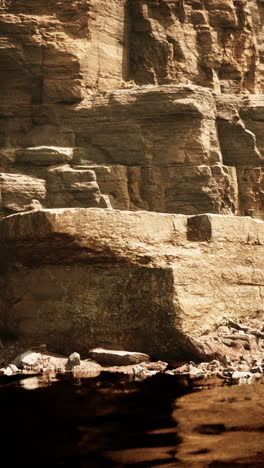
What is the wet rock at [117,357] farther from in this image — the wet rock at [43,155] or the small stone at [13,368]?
the wet rock at [43,155]

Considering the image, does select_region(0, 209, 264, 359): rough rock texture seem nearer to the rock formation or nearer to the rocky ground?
the rock formation

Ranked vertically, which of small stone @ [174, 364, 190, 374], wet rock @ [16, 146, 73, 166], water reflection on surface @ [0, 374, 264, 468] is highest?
wet rock @ [16, 146, 73, 166]

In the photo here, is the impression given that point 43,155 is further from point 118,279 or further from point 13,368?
point 13,368

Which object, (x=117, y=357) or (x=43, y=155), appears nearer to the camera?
(x=117, y=357)

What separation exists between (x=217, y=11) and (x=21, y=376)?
1701cm

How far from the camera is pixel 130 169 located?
55.4ft

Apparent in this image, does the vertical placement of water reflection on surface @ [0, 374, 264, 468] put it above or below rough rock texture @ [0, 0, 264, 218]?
below

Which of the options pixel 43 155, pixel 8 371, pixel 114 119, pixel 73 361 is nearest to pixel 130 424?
pixel 73 361

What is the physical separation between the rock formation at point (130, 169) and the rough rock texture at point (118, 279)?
0.06ft

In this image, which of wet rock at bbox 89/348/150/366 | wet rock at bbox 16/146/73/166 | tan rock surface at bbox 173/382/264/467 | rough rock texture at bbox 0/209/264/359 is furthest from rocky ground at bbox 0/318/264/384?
wet rock at bbox 16/146/73/166

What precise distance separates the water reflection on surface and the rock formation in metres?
1.69

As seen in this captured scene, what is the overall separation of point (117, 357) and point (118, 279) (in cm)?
107

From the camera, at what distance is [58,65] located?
17688mm

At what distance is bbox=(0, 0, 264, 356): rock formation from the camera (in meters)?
7.95
